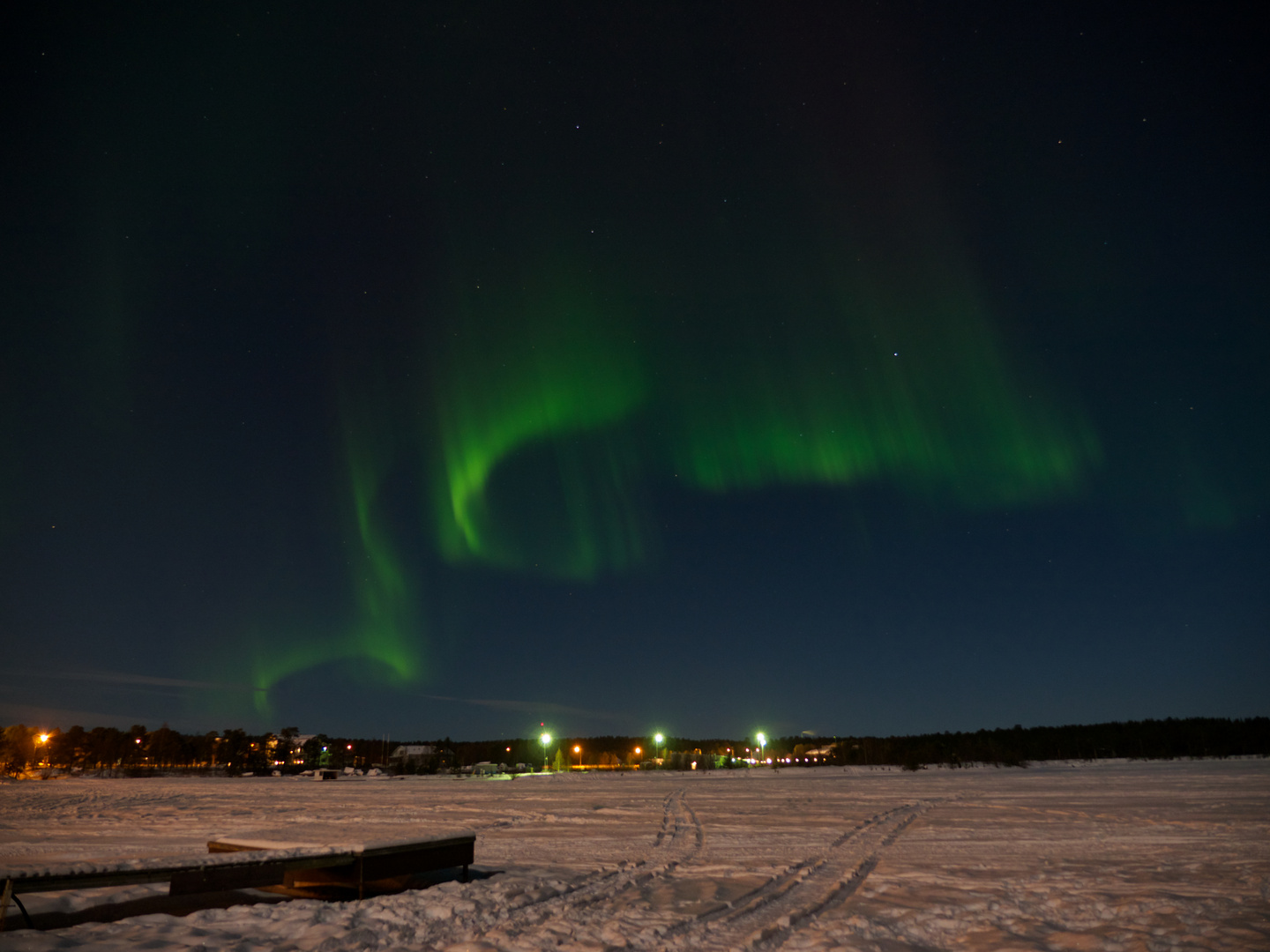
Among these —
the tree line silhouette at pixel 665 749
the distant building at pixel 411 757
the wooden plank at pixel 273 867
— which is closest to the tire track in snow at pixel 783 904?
the wooden plank at pixel 273 867

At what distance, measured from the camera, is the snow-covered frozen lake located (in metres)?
6.82

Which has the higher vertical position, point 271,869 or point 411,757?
point 271,869

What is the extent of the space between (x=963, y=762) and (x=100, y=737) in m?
179

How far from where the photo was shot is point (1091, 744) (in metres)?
97.7

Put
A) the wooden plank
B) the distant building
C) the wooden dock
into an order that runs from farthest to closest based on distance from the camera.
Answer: the distant building → the wooden plank → the wooden dock

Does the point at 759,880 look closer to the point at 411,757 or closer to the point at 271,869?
the point at 271,869

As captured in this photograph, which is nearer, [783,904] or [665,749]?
[783,904]

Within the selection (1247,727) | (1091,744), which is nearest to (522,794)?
(1091,744)

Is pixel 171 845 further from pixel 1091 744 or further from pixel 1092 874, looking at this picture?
pixel 1091 744

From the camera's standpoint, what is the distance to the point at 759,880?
387 inches

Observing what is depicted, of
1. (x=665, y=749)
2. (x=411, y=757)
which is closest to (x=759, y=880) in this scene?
(x=411, y=757)

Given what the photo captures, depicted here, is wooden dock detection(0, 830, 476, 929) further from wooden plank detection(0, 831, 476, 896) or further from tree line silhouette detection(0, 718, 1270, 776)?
tree line silhouette detection(0, 718, 1270, 776)

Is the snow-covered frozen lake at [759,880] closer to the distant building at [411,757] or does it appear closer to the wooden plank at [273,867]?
the wooden plank at [273,867]

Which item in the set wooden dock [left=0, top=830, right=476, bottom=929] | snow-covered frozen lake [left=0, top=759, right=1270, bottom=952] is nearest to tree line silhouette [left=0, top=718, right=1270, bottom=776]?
snow-covered frozen lake [left=0, top=759, right=1270, bottom=952]
